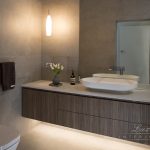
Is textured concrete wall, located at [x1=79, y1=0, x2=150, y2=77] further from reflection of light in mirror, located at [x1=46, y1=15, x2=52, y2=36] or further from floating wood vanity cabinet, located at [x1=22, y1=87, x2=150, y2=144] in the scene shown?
floating wood vanity cabinet, located at [x1=22, y1=87, x2=150, y2=144]

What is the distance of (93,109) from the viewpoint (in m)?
2.52

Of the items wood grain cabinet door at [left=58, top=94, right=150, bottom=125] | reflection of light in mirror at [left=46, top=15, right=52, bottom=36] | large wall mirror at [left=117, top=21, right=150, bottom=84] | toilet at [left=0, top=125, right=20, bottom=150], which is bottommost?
toilet at [left=0, top=125, right=20, bottom=150]

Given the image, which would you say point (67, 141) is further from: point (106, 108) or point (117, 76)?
point (117, 76)

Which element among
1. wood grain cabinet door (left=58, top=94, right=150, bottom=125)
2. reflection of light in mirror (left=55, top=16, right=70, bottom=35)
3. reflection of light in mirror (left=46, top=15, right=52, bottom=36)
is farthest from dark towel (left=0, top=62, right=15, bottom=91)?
reflection of light in mirror (left=55, top=16, right=70, bottom=35)

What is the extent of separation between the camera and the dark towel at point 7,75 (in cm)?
270

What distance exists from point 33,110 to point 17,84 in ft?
1.49

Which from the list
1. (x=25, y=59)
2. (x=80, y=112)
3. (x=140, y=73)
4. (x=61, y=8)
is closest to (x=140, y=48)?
(x=140, y=73)

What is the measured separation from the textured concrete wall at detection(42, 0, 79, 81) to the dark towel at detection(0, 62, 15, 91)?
0.79m

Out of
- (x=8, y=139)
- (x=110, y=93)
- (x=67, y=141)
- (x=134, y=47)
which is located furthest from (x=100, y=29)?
(x=8, y=139)

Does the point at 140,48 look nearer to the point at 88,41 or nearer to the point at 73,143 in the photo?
the point at 88,41

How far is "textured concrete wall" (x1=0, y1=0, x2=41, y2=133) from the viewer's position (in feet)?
9.12

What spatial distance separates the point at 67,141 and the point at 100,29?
5.54 ft

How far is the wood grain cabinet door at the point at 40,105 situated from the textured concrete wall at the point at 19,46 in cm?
11

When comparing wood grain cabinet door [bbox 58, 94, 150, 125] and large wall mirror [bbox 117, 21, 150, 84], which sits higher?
large wall mirror [bbox 117, 21, 150, 84]
